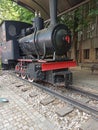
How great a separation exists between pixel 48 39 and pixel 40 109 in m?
2.70

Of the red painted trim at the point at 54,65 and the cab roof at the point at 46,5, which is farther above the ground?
the cab roof at the point at 46,5

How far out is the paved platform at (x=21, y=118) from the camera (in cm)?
344

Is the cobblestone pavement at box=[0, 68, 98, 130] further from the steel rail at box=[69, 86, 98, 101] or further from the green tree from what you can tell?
the green tree

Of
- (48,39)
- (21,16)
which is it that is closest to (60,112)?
(48,39)

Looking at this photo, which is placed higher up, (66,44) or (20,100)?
(66,44)

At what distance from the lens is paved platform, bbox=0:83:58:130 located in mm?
3441

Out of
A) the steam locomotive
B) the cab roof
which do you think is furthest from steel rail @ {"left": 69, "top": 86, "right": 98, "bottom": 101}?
the cab roof

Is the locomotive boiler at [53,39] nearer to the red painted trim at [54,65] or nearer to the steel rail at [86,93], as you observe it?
the red painted trim at [54,65]

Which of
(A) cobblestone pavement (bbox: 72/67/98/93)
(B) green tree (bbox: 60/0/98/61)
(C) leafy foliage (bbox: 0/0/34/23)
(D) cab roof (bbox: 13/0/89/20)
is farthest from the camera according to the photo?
(C) leafy foliage (bbox: 0/0/34/23)

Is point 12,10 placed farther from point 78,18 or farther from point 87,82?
point 87,82

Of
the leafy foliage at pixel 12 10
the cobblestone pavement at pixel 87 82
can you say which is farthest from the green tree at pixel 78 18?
the cobblestone pavement at pixel 87 82

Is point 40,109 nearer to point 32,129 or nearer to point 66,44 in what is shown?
point 32,129

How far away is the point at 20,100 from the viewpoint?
16.8 ft

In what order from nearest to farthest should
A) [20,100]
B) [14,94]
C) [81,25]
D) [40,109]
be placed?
[40,109] < [20,100] < [14,94] < [81,25]
